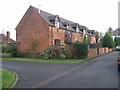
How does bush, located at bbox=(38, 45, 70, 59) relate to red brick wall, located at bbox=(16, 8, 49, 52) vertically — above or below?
below

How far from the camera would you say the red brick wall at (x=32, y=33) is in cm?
4009

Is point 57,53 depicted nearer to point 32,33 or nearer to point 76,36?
point 32,33

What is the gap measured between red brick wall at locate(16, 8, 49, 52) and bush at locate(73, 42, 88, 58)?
780cm

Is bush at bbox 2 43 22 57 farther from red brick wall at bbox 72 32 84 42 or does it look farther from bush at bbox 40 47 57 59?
red brick wall at bbox 72 32 84 42

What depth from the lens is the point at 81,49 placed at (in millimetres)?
32781

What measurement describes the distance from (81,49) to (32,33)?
1166 centimetres

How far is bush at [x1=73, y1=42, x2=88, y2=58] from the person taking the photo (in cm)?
3262

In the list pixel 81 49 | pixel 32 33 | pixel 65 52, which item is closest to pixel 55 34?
pixel 32 33

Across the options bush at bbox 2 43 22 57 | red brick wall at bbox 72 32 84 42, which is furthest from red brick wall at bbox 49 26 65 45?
red brick wall at bbox 72 32 84 42

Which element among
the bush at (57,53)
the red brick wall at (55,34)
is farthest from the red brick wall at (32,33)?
the bush at (57,53)

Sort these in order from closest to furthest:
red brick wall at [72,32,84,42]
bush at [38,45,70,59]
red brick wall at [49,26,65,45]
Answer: bush at [38,45,70,59], red brick wall at [49,26,65,45], red brick wall at [72,32,84,42]

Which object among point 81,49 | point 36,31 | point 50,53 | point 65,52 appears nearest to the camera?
point 81,49

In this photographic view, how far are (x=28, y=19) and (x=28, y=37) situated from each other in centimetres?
313

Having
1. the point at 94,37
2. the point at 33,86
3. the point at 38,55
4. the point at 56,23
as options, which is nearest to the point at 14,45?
the point at 38,55
